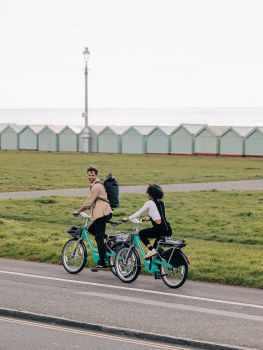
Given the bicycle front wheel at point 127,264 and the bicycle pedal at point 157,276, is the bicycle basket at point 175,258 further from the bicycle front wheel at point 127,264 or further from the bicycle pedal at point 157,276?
the bicycle front wheel at point 127,264

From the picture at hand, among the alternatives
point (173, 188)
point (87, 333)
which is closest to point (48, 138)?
point (173, 188)

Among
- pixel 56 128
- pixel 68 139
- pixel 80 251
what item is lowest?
pixel 80 251

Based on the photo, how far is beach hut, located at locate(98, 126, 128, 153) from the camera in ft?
225

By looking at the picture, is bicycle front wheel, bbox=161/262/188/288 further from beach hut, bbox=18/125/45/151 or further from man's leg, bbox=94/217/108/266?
beach hut, bbox=18/125/45/151

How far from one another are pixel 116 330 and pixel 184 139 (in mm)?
55392

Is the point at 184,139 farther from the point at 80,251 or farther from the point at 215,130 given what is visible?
the point at 80,251

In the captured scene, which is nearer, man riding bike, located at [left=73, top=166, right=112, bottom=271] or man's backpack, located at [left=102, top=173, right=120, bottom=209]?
man riding bike, located at [left=73, top=166, right=112, bottom=271]

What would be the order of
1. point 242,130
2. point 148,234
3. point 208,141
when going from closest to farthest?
point 148,234, point 242,130, point 208,141

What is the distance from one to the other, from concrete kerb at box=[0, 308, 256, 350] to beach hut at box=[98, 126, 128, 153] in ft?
190

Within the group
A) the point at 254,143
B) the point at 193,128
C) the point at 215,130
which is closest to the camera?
the point at 254,143

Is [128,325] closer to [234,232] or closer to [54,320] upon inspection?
[54,320]

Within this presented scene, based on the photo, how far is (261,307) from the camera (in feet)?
38.7

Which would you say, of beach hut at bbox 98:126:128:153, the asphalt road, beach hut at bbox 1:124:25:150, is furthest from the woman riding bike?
beach hut at bbox 1:124:25:150

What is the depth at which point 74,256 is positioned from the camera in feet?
48.8
